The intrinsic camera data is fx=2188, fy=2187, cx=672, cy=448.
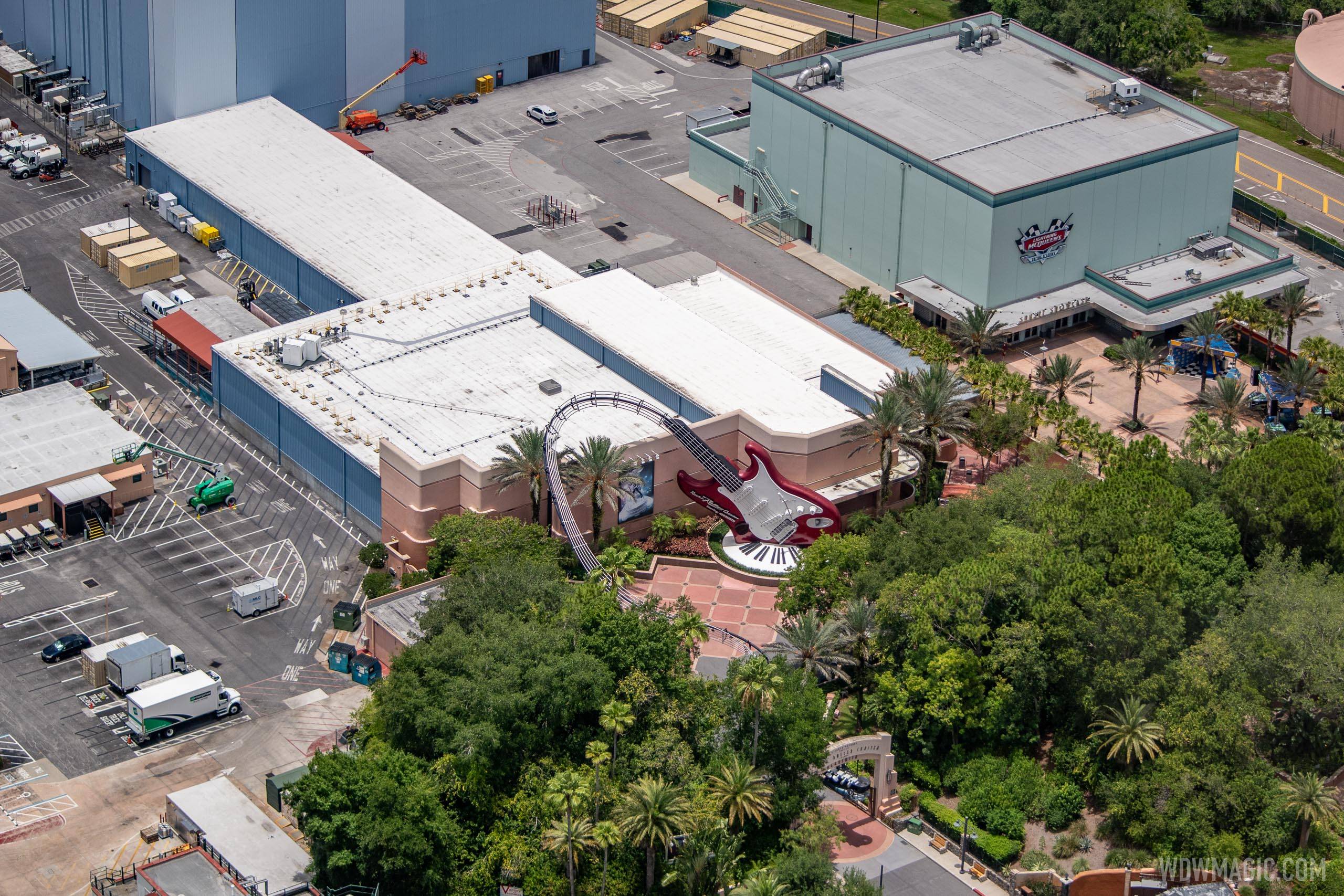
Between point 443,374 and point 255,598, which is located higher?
point 443,374

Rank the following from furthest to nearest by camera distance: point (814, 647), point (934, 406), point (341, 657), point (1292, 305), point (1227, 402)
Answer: point (1292, 305), point (1227, 402), point (934, 406), point (341, 657), point (814, 647)

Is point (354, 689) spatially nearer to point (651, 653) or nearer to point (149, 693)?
point (149, 693)

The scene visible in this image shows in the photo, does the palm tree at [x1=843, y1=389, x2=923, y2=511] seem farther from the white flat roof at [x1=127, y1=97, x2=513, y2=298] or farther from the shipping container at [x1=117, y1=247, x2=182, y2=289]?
the shipping container at [x1=117, y1=247, x2=182, y2=289]

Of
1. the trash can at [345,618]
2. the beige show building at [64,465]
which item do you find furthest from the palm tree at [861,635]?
the beige show building at [64,465]

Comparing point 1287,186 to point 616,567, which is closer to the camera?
point 616,567

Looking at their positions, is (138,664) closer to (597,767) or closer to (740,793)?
(597,767)

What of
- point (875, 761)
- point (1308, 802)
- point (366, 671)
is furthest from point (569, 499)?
point (1308, 802)

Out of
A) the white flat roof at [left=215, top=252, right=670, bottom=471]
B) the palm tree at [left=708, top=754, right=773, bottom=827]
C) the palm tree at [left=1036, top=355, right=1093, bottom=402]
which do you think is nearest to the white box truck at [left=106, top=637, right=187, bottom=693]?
the white flat roof at [left=215, top=252, right=670, bottom=471]
